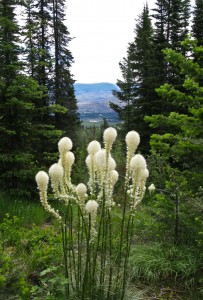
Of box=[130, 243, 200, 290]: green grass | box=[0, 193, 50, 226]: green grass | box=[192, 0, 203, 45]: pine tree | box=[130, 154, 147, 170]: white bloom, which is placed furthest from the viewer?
box=[192, 0, 203, 45]: pine tree

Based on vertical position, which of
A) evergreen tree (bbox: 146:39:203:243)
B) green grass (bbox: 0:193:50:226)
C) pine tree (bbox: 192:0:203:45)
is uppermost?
pine tree (bbox: 192:0:203:45)

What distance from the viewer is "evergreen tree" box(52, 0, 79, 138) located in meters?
17.2

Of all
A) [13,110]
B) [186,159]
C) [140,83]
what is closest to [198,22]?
[140,83]

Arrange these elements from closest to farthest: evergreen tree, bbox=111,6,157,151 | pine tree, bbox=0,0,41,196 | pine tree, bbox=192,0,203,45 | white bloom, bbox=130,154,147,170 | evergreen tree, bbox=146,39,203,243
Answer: white bloom, bbox=130,154,147,170 → evergreen tree, bbox=146,39,203,243 → pine tree, bbox=0,0,41,196 → evergreen tree, bbox=111,6,157,151 → pine tree, bbox=192,0,203,45

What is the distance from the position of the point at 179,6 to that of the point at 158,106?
5353 millimetres

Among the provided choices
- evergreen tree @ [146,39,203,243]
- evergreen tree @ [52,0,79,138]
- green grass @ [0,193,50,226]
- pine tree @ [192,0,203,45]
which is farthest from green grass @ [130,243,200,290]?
pine tree @ [192,0,203,45]

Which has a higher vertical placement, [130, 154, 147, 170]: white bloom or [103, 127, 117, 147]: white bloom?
[103, 127, 117, 147]: white bloom

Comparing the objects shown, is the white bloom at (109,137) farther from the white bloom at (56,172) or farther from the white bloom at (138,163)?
the white bloom at (56,172)

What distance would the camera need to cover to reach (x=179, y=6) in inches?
669

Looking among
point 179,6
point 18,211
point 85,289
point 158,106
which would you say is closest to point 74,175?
point 18,211

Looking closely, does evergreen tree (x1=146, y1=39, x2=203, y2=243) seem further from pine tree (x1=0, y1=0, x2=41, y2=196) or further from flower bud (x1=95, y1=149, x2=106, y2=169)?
pine tree (x1=0, y1=0, x2=41, y2=196)

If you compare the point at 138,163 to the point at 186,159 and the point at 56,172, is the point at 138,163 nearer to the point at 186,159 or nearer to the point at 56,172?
the point at 56,172

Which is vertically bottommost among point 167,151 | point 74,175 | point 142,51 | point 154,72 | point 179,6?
point 74,175

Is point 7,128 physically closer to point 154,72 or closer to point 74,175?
point 74,175
